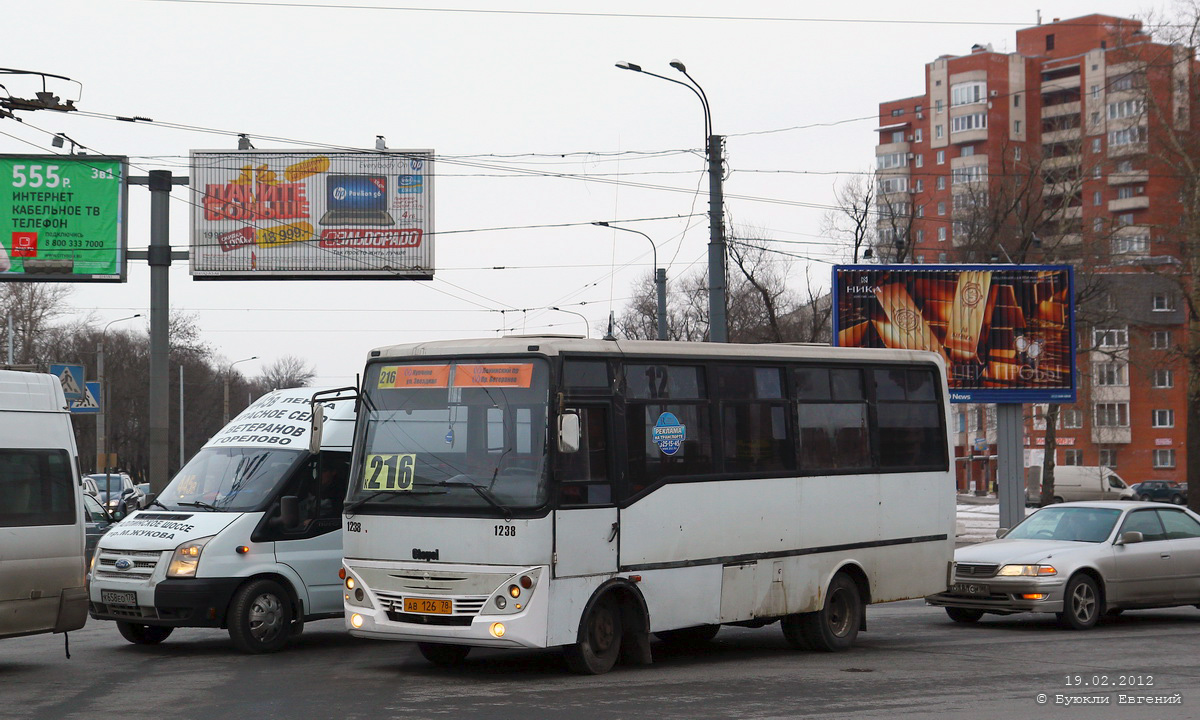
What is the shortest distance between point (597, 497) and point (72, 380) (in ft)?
63.7

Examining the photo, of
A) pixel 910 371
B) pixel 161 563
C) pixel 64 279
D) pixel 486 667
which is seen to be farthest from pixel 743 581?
pixel 64 279

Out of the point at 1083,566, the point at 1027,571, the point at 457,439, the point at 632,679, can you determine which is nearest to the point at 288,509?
the point at 457,439

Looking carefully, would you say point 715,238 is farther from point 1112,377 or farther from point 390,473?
point 1112,377

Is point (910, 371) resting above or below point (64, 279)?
below

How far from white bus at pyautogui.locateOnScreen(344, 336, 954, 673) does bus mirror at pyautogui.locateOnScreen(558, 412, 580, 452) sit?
0.02m

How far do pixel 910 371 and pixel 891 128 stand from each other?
105647 mm

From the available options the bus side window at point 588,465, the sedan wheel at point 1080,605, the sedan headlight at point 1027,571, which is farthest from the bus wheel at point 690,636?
the sedan wheel at point 1080,605

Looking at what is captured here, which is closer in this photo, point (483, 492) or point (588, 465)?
point (483, 492)

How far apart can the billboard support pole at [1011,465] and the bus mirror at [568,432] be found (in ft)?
71.9

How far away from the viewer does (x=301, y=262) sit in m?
34.5

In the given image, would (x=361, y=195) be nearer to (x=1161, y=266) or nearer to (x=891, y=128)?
(x=1161, y=266)

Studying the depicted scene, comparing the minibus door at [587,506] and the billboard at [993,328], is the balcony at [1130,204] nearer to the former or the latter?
the billboard at [993,328]

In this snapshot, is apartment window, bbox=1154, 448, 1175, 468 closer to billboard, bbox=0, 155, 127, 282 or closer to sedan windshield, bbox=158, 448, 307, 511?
billboard, bbox=0, 155, 127, 282

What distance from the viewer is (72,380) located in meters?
27.3
